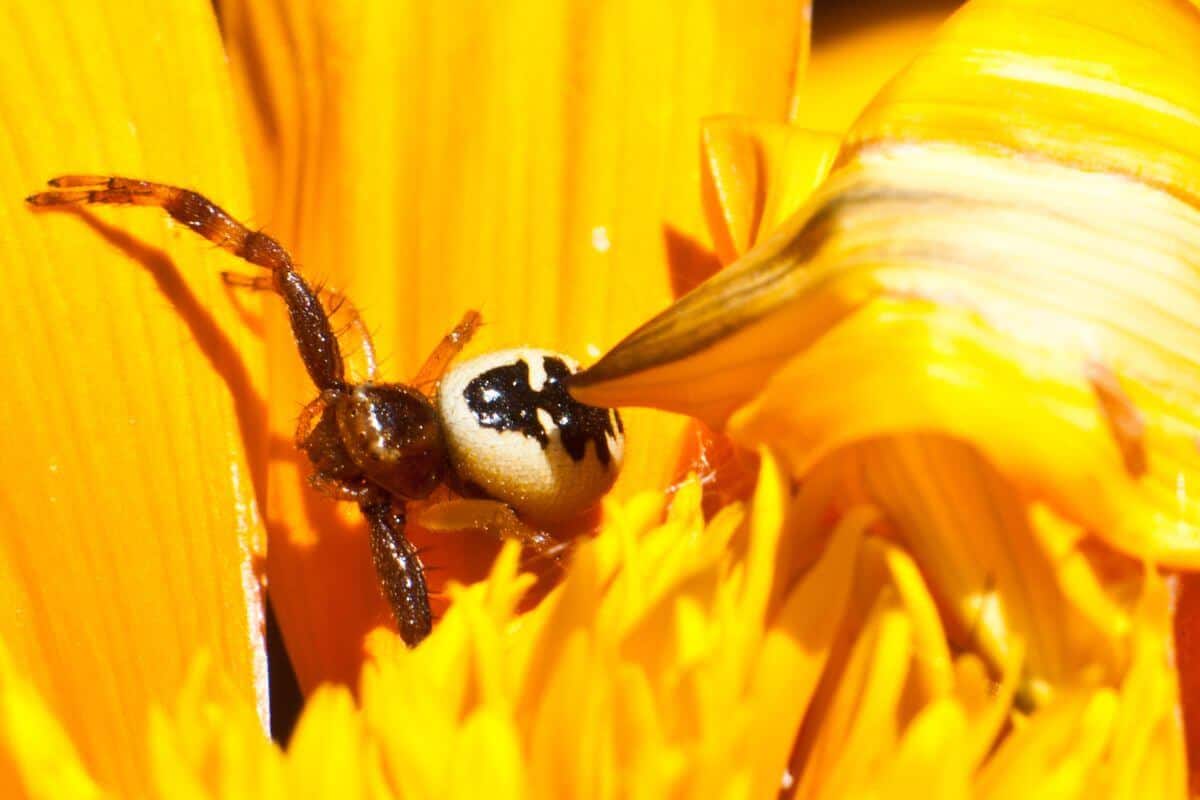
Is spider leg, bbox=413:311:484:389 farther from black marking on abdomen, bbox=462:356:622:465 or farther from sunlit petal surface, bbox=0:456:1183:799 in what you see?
sunlit petal surface, bbox=0:456:1183:799

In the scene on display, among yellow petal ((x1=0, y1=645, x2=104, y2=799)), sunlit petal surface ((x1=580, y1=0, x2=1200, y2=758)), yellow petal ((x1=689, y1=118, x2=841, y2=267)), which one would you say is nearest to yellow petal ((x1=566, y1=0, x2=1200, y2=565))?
sunlit petal surface ((x1=580, y1=0, x2=1200, y2=758))

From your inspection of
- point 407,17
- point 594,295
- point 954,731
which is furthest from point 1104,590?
point 407,17

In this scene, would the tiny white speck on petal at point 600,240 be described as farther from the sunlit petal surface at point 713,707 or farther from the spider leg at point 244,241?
the sunlit petal surface at point 713,707

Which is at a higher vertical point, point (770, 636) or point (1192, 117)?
point (1192, 117)

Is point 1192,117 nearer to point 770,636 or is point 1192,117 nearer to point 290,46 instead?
point 770,636

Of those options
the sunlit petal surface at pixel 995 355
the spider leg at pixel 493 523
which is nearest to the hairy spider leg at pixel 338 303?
the spider leg at pixel 493 523

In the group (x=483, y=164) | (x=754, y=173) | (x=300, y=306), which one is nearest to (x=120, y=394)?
(x=300, y=306)

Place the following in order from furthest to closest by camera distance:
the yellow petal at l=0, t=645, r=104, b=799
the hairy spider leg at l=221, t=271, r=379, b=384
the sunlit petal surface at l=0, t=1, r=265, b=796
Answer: the hairy spider leg at l=221, t=271, r=379, b=384 → the sunlit petal surface at l=0, t=1, r=265, b=796 → the yellow petal at l=0, t=645, r=104, b=799
